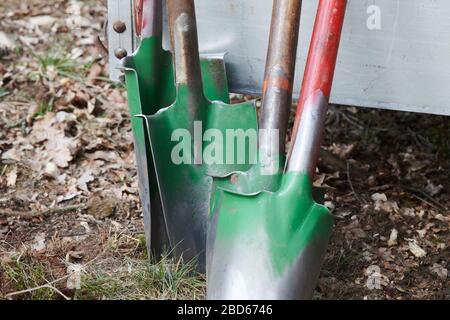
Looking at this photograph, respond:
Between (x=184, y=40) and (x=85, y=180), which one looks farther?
(x=85, y=180)

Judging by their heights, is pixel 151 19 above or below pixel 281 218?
above

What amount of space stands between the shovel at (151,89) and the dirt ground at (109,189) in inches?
4.9

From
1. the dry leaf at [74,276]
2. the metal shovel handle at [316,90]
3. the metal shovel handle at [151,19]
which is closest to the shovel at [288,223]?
the metal shovel handle at [316,90]

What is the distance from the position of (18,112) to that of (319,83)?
1.69m

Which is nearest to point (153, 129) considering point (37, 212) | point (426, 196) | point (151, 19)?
point (151, 19)

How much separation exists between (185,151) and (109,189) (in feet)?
2.17

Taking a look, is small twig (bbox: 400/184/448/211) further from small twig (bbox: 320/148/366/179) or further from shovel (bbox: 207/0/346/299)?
shovel (bbox: 207/0/346/299)

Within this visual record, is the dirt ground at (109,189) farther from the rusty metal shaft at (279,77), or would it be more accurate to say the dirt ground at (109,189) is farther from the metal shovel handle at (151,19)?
the metal shovel handle at (151,19)

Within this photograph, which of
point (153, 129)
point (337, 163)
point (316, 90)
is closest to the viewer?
point (316, 90)

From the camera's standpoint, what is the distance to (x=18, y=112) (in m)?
3.36

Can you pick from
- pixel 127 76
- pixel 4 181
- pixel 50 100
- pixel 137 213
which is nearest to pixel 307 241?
pixel 127 76

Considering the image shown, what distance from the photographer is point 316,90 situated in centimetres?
213

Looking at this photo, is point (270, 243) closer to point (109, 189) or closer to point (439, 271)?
point (439, 271)
